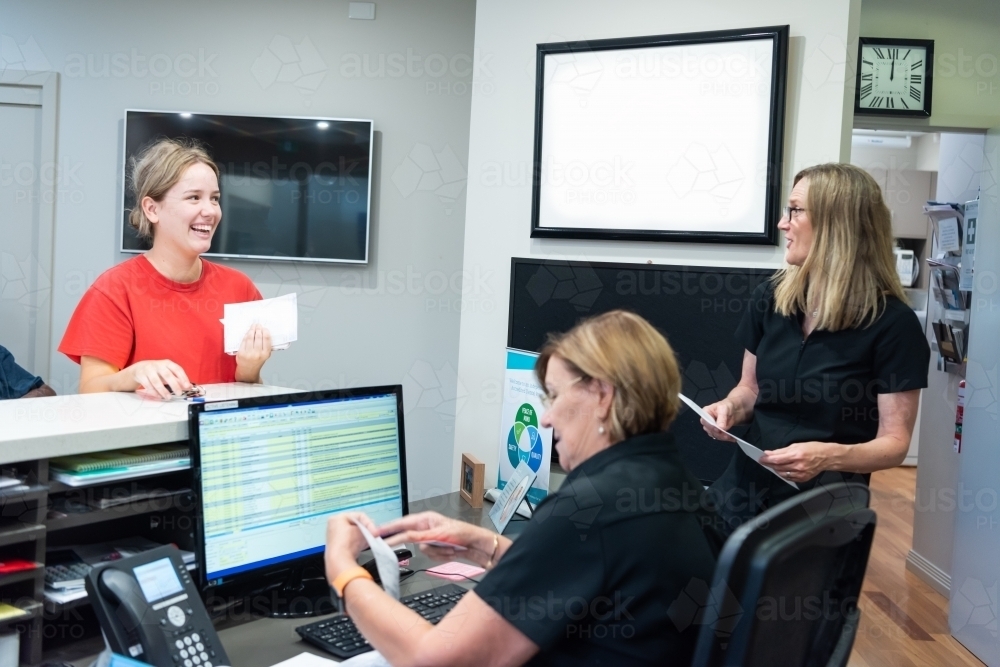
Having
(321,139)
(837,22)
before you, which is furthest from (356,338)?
(837,22)

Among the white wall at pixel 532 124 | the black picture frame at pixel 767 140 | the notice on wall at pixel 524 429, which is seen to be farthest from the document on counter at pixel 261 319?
the black picture frame at pixel 767 140

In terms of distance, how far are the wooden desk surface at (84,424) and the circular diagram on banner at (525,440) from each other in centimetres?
75

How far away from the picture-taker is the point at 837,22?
2621 mm

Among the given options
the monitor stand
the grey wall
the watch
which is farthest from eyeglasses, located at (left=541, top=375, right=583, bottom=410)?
the watch

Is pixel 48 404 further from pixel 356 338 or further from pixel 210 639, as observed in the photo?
pixel 356 338

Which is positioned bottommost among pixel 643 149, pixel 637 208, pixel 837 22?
pixel 637 208

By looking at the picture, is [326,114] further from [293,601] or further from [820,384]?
[293,601]

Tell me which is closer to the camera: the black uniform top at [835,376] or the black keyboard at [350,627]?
the black keyboard at [350,627]

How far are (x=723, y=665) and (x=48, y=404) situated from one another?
1.22m

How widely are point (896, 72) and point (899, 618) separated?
8.26 feet

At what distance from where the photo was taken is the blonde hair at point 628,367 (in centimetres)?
125

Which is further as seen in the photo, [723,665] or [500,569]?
[500,569]

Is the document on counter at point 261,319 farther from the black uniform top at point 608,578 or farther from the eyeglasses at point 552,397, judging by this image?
the black uniform top at point 608,578

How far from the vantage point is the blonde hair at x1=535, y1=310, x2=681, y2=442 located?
4.11 feet
